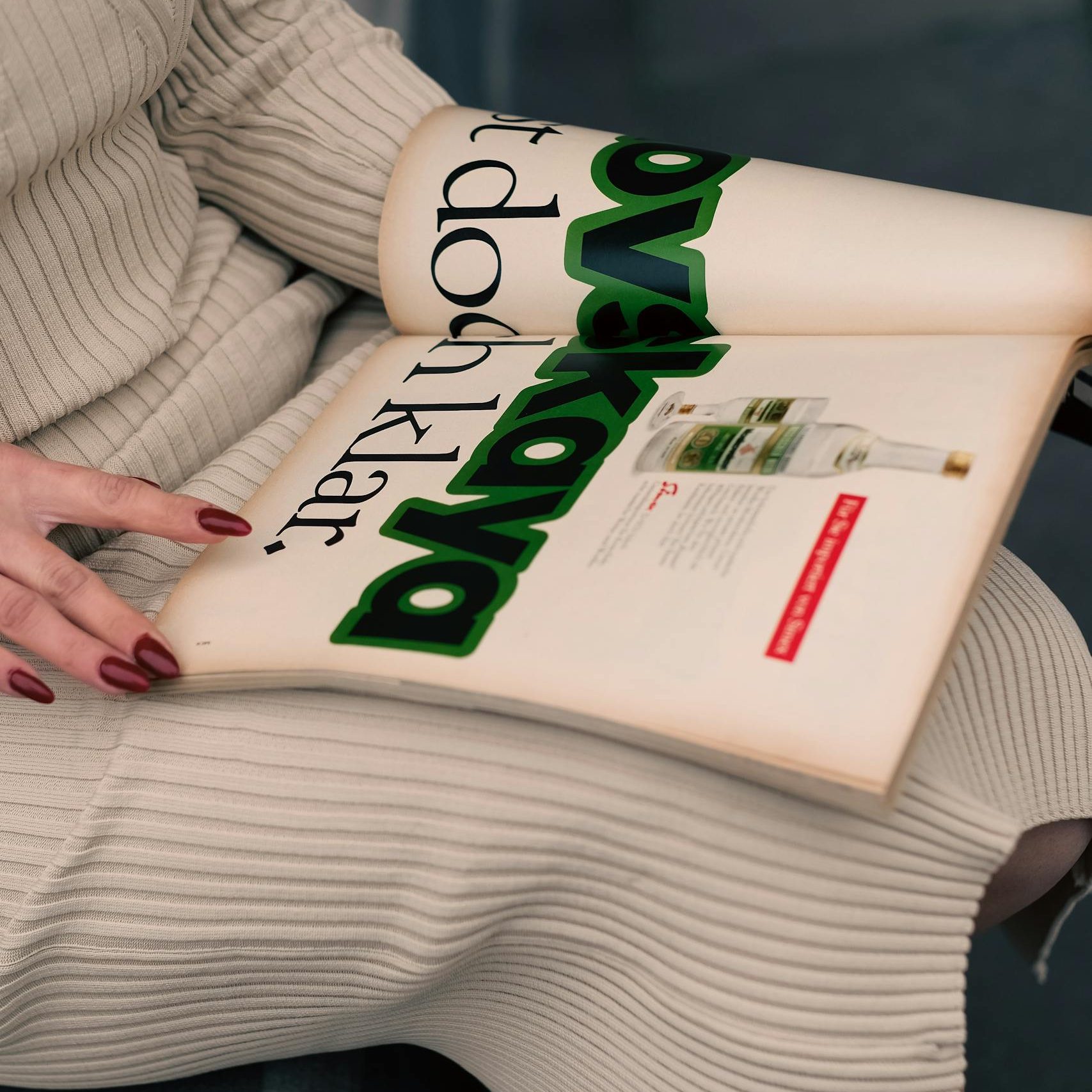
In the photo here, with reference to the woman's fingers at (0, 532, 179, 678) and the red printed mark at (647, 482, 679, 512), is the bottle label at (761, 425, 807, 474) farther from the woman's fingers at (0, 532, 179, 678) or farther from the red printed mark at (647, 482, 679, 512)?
the woman's fingers at (0, 532, 179, 678)

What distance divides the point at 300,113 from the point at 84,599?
1.15 feet

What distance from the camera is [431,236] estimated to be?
1.98ft

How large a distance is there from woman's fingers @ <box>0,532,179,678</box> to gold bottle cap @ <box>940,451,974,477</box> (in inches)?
12.1

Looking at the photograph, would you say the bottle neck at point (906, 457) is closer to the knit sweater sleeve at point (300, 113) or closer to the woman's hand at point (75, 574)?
the woman's hand at point (75, 574)

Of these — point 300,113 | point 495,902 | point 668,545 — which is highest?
point 300,113

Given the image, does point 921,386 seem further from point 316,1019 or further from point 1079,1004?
point 1079,1004

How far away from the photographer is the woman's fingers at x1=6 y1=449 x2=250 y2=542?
469mm

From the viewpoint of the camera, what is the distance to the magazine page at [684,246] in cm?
49

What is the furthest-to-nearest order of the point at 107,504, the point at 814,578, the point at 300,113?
the point at 300,113 → the point at 107,504 → the point at 814,578

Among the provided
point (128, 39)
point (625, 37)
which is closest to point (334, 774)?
point (128, 39)

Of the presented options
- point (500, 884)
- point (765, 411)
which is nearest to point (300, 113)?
point (765, 411)

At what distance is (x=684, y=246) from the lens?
0.55 meters

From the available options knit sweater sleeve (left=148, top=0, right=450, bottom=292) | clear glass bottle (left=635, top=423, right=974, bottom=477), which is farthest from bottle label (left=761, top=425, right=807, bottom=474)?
knit sweater sleeve (left=148, top=0, right=450, bottom=292)

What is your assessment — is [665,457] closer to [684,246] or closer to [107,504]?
[684,246]
